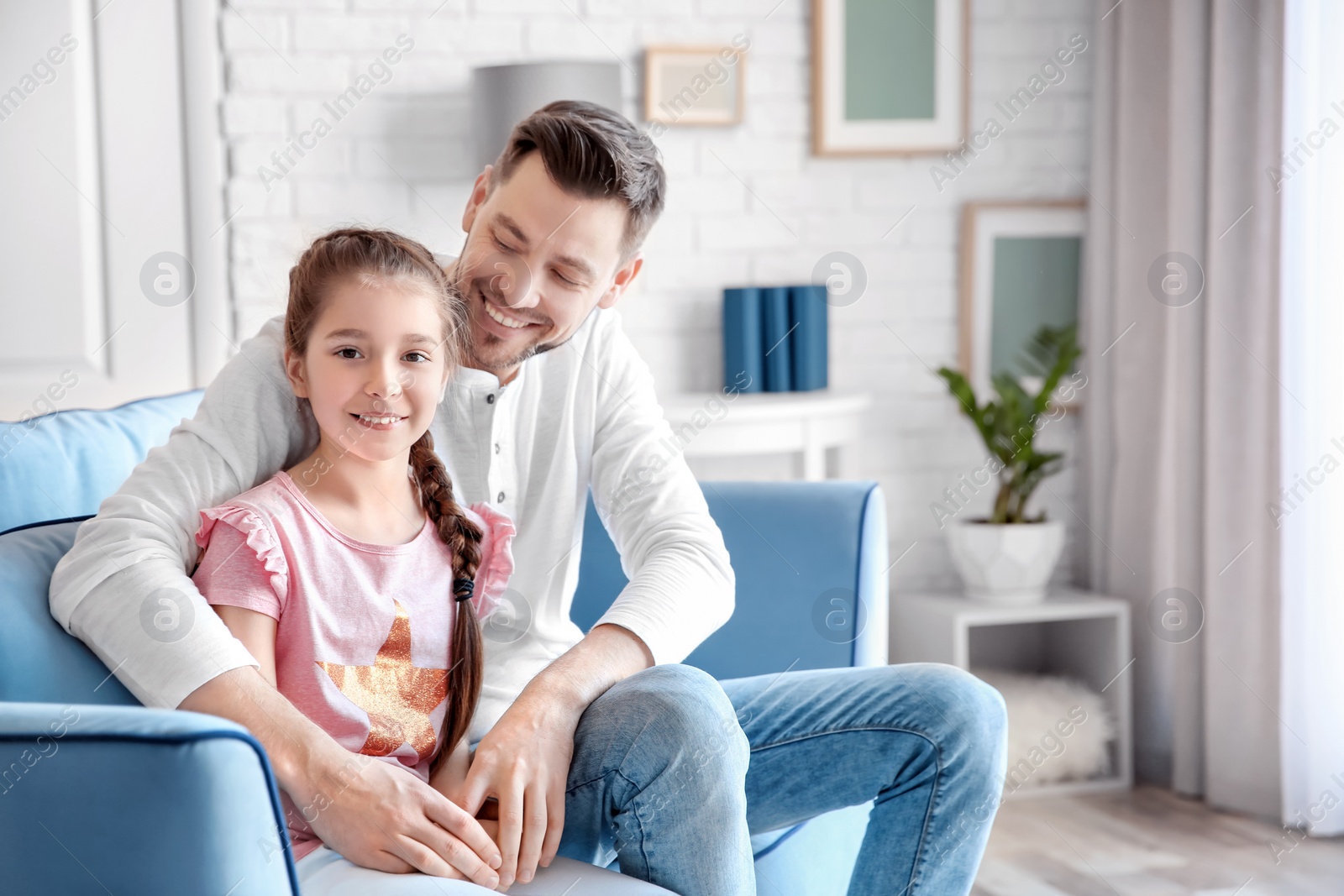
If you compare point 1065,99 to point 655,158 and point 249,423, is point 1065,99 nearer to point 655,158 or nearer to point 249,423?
point 655,158

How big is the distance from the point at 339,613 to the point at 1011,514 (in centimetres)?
170

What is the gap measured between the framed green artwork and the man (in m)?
1.35

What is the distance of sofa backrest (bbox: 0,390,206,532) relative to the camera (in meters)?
1.19

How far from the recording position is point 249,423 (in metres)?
1.09

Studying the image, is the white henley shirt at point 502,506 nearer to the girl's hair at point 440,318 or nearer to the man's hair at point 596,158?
the girl's hair at point 440,318

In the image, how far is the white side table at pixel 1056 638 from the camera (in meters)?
2.35

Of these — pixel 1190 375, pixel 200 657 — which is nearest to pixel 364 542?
pixel 200 657

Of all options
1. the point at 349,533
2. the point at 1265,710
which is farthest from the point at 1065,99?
the point at 349,533

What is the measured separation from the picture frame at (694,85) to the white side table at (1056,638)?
110 centimetres

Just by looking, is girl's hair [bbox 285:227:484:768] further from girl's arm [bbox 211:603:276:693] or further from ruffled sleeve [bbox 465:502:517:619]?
girl's arm [bbox 211:603:276:693]

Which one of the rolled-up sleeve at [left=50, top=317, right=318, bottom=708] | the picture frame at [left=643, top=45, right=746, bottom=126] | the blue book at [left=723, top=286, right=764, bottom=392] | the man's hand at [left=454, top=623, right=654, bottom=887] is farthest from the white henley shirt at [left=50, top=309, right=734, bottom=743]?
the picture frame at [left=643, top=45, right=746, bottom=126]

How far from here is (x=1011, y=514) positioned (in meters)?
2.42

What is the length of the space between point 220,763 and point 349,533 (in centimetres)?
36

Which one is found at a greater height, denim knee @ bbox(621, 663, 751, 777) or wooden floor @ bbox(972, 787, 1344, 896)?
denim knee @ bbox(621, 663, 751, 777)
